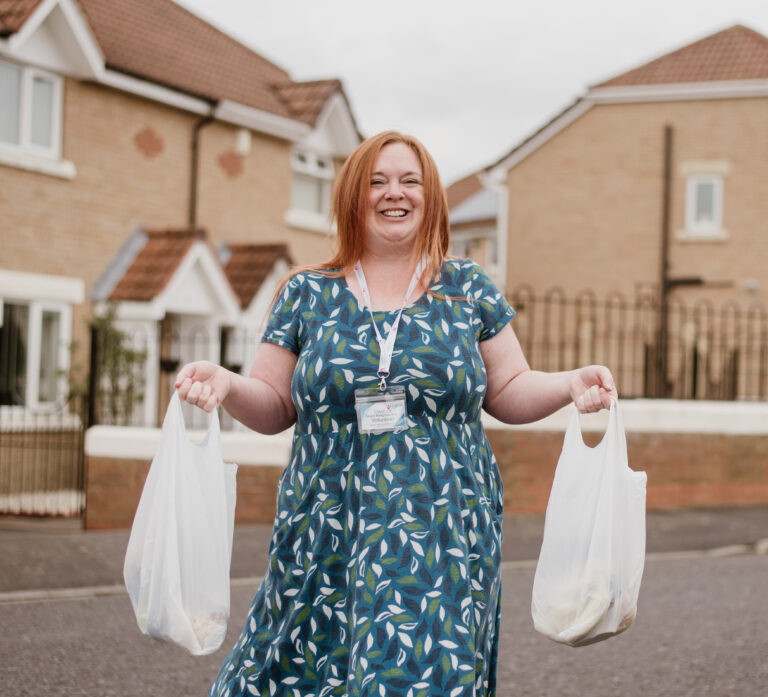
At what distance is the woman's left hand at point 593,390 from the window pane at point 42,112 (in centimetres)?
1239

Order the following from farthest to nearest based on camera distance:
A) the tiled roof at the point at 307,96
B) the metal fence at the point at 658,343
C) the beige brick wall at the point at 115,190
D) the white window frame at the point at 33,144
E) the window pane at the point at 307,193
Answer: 1. the window pane at the point at 307,193
2. the tiled roof at the point at 307,96
3. the beige brick wall at the point at 115,190
4. the white window frame at the point at 33,144
5. the metal fence at the point at 658,343

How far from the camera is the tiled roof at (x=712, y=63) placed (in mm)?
22172

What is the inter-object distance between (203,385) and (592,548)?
1.08 meters

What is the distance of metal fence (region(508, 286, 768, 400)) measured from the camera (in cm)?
1193

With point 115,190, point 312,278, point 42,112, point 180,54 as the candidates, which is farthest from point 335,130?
point 312,278

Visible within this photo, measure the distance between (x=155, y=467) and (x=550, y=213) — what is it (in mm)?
21360

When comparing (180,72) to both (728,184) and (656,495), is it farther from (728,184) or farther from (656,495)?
(728,184)

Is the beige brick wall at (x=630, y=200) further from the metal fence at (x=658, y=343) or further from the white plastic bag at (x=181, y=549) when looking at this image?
the white plastic bag at (x=181, y=549)

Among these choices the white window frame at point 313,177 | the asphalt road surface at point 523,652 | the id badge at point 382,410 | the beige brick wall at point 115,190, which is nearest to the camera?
the id badge at point 382,410

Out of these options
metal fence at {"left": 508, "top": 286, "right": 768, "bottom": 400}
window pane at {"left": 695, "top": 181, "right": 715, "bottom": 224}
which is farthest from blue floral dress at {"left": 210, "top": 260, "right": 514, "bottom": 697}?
window pane at {"left": 695, "top": 181, "right": 715, "bottom": 224}

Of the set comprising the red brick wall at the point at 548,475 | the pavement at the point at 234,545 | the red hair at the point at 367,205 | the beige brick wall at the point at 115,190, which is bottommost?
the pavement at the point at 234,545

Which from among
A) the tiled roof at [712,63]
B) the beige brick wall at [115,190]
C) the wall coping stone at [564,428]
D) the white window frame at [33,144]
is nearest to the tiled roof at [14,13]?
the white window frame at [33,144]

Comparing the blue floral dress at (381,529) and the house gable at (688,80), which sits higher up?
the house gable at (688,80)

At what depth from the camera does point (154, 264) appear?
1490cm
